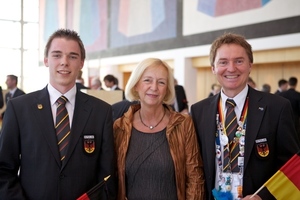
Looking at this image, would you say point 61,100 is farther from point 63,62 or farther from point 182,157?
point 182,157

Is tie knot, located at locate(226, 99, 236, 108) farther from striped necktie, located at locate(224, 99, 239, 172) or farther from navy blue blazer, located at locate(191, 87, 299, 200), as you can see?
navy blue blazer, located at locate(191, 87, 299, 200)

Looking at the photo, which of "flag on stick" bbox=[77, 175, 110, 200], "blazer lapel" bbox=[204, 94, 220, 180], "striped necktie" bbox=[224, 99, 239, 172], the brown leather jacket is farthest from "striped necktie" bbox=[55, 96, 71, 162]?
"striped necktie" bbox=[224, 99, 239, 172]

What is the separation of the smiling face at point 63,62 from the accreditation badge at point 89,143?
1.20 ft

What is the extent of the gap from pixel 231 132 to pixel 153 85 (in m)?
0.69

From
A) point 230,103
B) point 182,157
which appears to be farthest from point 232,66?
point 182,157

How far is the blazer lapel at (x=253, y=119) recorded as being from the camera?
110 inches

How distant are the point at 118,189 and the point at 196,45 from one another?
1255 centimetres

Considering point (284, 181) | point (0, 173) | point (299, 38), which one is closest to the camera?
point (0, 173)

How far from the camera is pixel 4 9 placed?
22812 mm

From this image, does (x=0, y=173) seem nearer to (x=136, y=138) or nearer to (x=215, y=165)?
(x=136, y=138)

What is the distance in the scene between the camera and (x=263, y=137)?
9.20 ft

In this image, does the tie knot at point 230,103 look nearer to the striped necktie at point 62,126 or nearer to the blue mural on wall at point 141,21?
the striped necktie at point 62,126

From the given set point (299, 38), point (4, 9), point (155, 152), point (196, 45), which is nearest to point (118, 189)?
point (155, 152)

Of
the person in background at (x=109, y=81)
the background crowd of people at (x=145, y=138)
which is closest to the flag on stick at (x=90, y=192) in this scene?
the background crowd of people at (x=145, y=138)
